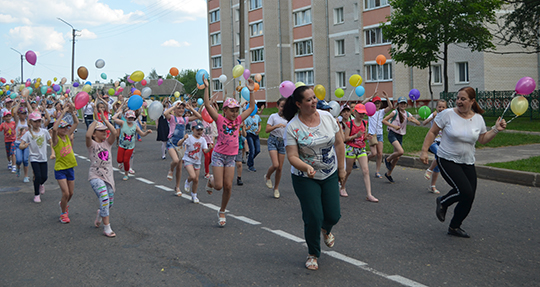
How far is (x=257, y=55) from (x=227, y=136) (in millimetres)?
50848

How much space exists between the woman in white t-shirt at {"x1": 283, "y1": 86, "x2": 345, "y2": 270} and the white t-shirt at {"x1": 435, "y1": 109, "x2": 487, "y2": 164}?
1813 mm

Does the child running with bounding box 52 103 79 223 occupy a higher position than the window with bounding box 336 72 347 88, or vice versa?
the window with bounding box 336 72 347 88

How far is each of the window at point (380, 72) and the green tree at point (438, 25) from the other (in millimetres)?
12370

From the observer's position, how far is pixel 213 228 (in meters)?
7.14

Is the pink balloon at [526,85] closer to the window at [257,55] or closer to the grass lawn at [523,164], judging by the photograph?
the grass lawn at [523,164]

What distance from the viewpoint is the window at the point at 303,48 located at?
166 ft

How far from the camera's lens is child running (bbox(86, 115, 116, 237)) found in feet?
22.4

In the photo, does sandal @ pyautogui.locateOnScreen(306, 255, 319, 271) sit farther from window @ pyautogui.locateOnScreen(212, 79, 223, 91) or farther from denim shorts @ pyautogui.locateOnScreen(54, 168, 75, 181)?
window @ pyautogui.locateOnScreen(212, 79, 223, 91)

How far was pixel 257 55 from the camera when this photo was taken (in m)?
57.3

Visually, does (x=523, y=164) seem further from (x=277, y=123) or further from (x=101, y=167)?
(x=101, y=167)

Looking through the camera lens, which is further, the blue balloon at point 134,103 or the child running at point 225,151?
the blue balloon at point 134,103

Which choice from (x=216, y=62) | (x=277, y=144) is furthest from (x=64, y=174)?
(x=216, y=62)

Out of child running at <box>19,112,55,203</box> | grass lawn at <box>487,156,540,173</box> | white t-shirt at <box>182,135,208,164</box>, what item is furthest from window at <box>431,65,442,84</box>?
child running at <box>19,112,55,203</box>

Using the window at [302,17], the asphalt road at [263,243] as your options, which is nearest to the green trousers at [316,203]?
the asphalt road at [263,243]
